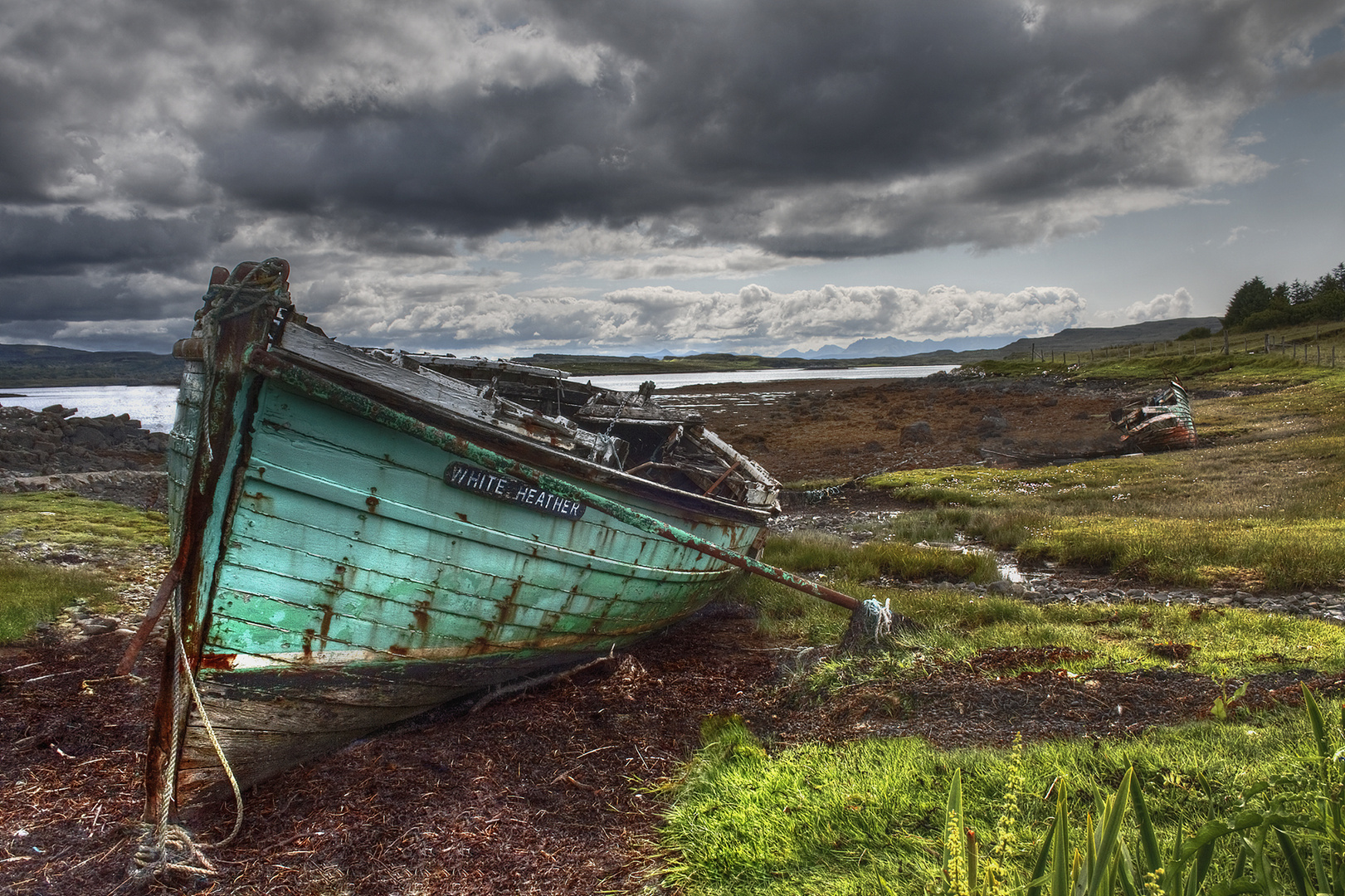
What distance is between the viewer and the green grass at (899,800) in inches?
142

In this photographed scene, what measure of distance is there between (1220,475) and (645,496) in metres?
16.5

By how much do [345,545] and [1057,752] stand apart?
16.0 ft

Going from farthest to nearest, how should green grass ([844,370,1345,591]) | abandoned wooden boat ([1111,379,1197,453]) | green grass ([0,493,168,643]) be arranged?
abandoned wooden boat ([1111,379,1197,453]) → green grass ([844,370,1345,591]) → green grass ([0,493,168,643])

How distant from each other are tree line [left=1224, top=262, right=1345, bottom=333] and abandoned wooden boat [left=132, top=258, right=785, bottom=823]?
286 feet

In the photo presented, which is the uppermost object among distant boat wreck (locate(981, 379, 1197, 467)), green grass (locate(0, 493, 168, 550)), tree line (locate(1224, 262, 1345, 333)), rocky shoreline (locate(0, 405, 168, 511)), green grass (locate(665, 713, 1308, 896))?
tree line (locate(1224, 262, 1345, 333))

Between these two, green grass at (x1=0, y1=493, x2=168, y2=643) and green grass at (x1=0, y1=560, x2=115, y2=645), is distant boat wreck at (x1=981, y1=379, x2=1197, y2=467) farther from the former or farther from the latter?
green grass at (x1=0, y1=560, x2=115, y2=645)

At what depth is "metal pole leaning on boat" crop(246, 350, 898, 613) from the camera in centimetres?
466

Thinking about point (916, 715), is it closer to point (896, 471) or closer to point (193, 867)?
point (193, 867)

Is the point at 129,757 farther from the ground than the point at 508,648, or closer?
closer

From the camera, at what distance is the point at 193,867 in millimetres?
4434

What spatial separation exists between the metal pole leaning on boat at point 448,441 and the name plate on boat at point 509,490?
0.07 meters

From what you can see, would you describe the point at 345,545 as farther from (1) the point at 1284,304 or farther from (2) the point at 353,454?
(1) the point at 1284,304

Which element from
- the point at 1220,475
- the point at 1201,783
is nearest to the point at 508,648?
the point at 1201,783

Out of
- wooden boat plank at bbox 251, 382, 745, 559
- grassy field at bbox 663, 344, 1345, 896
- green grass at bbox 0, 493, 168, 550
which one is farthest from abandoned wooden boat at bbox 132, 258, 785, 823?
green grass at bbox 0, 493, 168, 550
